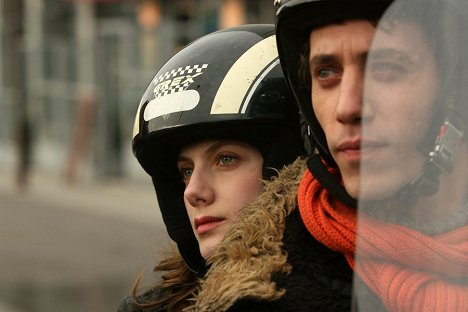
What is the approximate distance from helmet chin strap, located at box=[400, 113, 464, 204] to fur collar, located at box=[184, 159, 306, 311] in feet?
1.48

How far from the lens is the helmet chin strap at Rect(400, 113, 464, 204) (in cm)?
165

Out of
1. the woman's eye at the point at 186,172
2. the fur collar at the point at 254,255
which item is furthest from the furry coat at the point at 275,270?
the woman's eye at the point at 186,172

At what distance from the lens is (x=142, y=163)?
329cm

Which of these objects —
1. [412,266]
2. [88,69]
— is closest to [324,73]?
[412,266]

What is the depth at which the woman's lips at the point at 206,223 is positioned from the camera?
2812 mm

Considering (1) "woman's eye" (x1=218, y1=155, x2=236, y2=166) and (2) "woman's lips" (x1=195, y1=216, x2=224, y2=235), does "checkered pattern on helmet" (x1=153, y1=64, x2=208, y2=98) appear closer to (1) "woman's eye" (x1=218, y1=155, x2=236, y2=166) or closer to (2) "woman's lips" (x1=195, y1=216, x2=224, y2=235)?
(1) "woman's eye" (x1=218, y1=155, x2=236, y2=166)

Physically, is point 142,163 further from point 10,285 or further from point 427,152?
point 10,285

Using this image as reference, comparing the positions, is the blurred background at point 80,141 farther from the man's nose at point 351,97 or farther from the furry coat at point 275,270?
the man's nose at point 351,97

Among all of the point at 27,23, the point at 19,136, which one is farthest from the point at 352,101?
the point at 27,23

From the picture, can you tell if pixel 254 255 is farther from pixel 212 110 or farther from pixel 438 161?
pixel 212 110

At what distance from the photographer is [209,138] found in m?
2.94

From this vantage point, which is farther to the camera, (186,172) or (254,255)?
(186,172)

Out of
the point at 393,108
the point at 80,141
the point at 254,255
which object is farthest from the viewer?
the point at 80,141

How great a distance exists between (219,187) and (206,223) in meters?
0.09
